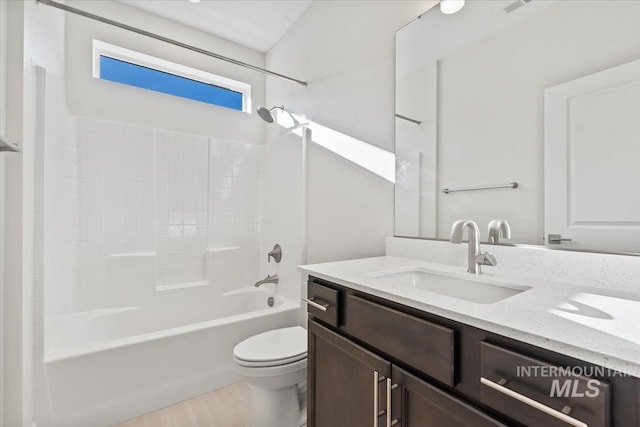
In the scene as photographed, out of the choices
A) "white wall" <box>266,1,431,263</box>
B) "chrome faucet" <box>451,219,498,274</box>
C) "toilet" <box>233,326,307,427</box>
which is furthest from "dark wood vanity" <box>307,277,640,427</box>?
"white wall" <box>266,1,431,263</box>

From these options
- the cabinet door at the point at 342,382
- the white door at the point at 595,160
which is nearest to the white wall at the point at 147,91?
the cabinet door at the point at 342,382

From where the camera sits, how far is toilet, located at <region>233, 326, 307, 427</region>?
1.39 m

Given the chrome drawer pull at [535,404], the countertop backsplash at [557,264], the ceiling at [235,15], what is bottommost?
the chrome drawer pull at [535,404]

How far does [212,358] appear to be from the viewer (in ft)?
6.06

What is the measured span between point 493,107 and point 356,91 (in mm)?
827

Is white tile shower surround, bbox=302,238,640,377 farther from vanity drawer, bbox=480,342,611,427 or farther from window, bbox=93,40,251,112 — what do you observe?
window, bbox=93,40,251,112

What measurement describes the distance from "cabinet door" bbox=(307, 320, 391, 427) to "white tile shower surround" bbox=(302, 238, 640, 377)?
219 millimetres

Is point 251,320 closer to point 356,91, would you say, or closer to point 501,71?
point 356,91

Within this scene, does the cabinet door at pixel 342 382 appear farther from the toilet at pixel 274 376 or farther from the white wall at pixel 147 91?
Answer: the white wall at pixel 147 91

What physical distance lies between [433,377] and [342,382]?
0.40 m

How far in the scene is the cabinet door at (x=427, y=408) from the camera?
618 millimetres

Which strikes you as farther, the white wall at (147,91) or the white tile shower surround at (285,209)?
the white tile shower surround at (285,209)

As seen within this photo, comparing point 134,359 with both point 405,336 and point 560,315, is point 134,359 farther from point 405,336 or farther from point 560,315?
point 560,315

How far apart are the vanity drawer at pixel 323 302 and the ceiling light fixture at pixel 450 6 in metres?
1.38
